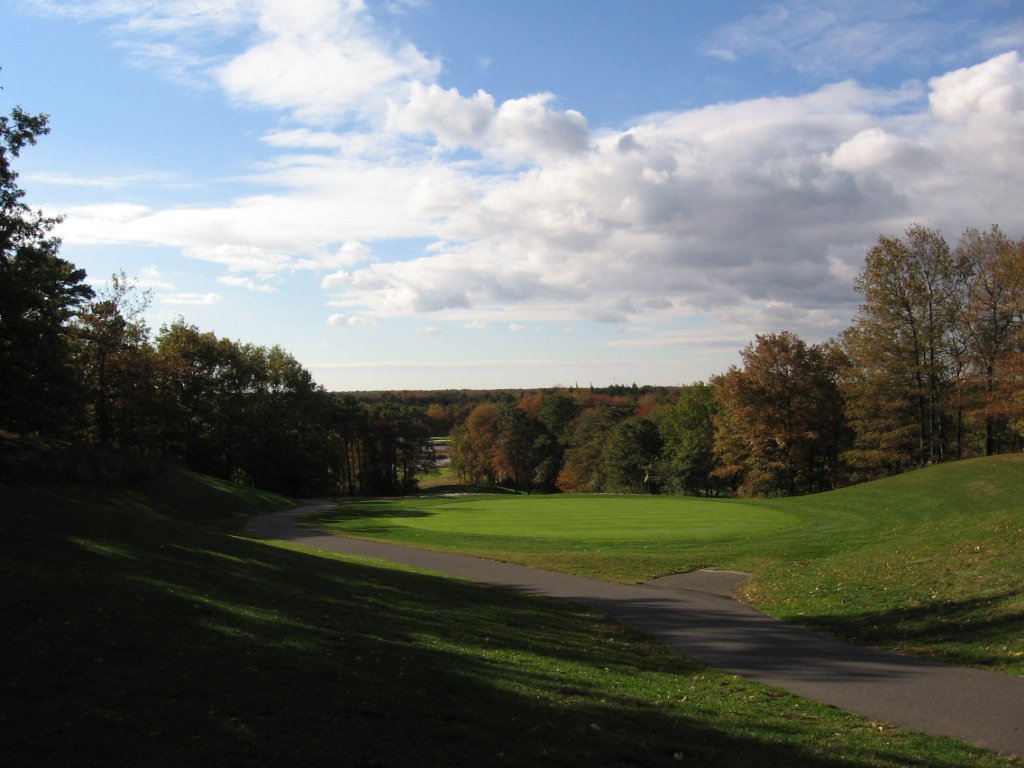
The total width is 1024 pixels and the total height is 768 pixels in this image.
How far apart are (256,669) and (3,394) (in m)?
28.3

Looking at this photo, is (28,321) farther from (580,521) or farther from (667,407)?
(667,407)

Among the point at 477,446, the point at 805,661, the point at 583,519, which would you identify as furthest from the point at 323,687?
the point at 477,446

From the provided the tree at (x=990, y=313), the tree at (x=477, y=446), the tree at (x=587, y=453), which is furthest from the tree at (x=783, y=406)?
the tree at (x=477, y=446)

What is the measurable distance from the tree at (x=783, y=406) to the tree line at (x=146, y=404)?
38.8 m

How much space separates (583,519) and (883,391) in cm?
2891

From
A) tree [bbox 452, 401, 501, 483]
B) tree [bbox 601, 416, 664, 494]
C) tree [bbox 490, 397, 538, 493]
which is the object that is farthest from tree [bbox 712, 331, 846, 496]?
tree [bbox 452, 401, 501, 483]

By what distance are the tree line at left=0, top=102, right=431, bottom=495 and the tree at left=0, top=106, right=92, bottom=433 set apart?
54 mm

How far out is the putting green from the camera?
27.8 m

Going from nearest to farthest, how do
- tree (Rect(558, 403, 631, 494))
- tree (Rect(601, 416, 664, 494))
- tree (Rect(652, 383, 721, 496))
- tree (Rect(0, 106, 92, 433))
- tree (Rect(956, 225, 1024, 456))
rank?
tree (Rect(0, 106, 92, 433)) → tree (Rect(956, 225, 1024, 456)) → tree (Rect(652, 383, 721, 496)) → tree (Rect(601, 416, 664, 494)) → tree (Rect(558, 403, 631, 494))

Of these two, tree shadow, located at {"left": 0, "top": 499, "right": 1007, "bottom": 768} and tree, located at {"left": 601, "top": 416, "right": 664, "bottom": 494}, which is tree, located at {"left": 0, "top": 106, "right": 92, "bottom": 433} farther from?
tree, located at {"left": 601, "top": 416, "right": 664, "bottom": 494}

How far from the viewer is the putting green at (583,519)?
27828 millimetres

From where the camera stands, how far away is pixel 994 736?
27.6 feet

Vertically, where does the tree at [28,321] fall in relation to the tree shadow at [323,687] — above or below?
above

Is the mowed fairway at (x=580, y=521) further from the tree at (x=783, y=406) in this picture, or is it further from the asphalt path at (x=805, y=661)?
the tree at (x=783, y=406)
